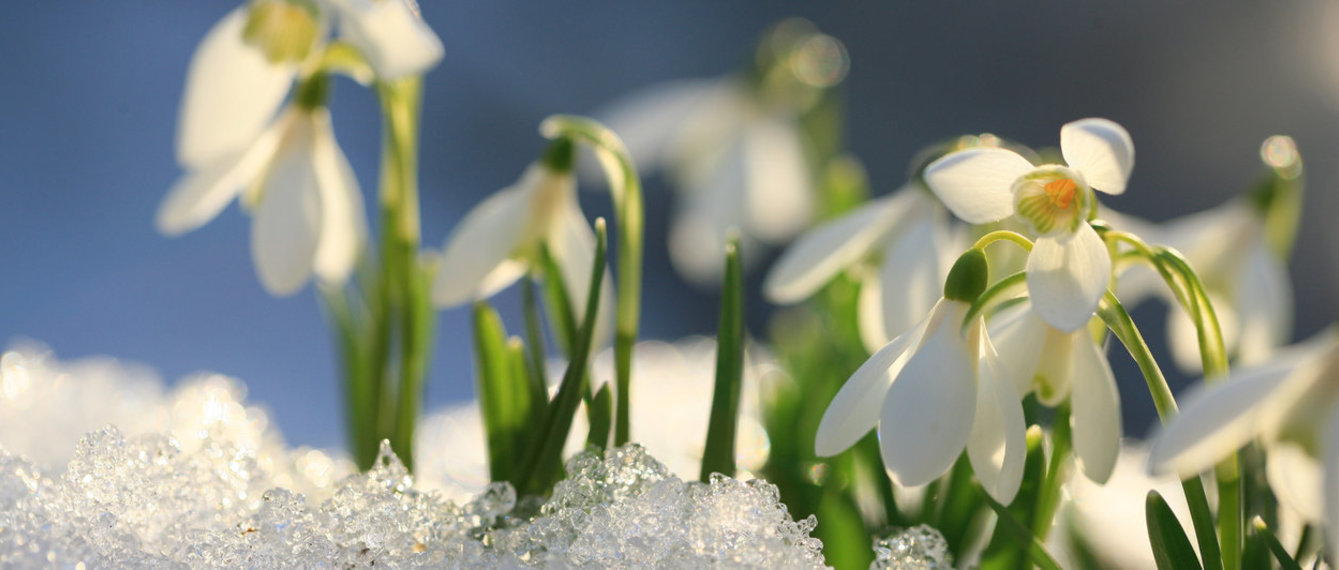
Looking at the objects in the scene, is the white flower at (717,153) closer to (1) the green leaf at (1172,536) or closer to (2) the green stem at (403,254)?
(2) the green stem at (403,254)

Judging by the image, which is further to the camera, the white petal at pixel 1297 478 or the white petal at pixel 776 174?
the white petal at pixel 776 174

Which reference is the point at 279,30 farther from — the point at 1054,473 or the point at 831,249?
the point at 1054,473

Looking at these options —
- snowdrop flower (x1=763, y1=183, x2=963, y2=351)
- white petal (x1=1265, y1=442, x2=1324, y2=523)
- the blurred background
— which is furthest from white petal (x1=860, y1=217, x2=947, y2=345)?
the blurred background

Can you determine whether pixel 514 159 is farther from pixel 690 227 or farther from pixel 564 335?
pixel 564 335

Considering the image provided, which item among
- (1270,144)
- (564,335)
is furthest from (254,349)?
(1270,144)

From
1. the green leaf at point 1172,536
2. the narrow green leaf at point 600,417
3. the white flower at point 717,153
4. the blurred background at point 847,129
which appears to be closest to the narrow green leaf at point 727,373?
the narrow green leaf at point 600,417

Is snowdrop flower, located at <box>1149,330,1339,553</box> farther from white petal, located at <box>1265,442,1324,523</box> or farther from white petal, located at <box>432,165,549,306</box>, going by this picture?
white petal, located at <box>432,165,549,306</box>

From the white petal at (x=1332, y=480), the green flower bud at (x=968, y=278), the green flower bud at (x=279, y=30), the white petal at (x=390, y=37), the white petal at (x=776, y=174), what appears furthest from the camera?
the white petal at (x=776, y=174)

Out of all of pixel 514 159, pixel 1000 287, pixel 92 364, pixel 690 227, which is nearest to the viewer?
pixel 1000 287

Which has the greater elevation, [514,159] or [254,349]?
[514,159]
